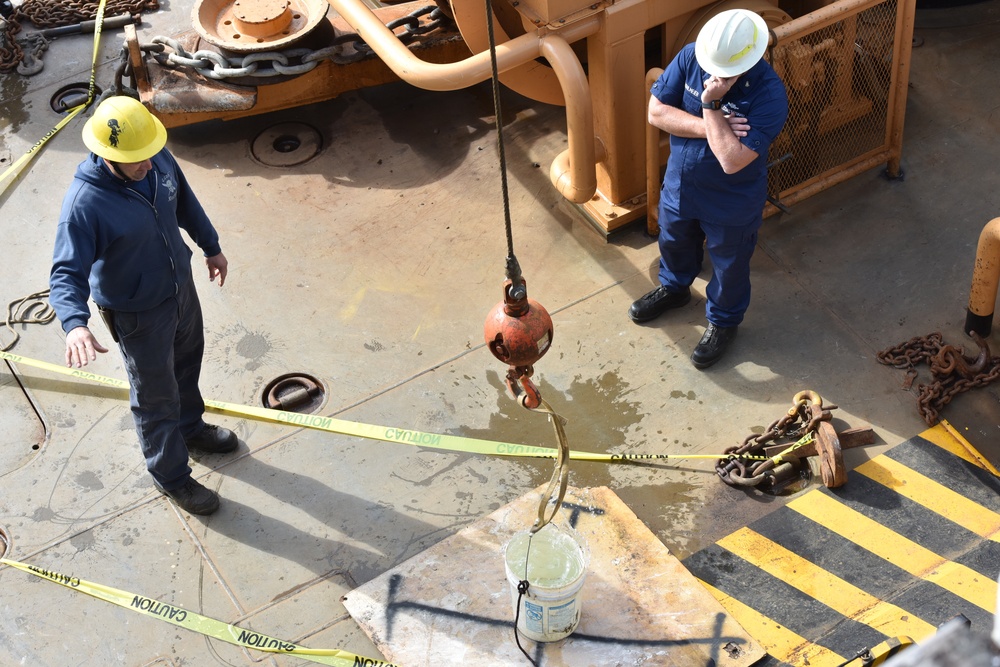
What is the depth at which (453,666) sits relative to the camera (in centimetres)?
406

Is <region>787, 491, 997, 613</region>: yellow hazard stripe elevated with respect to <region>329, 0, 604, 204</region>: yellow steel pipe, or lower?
lower

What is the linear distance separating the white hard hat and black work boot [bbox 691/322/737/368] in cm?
136

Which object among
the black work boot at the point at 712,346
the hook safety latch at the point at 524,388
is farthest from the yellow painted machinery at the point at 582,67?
the hook safety latch at the point at 524,388

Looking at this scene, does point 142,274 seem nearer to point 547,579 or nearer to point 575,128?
point 547,579

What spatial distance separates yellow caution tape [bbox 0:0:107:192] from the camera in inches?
267

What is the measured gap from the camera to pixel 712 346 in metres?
5.22

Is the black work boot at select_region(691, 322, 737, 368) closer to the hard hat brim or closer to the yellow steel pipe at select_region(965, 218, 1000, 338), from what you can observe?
the yellow steel pipe at select_region(965, 218, 1000, 338)

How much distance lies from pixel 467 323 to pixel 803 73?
2.25 meters

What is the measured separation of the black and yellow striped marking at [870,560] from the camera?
4102 millimetres

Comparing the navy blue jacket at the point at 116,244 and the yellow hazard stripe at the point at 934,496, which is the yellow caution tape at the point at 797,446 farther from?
the navy blue jacket at the point at 116,244

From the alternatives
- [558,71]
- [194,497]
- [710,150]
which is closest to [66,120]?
[194,497]

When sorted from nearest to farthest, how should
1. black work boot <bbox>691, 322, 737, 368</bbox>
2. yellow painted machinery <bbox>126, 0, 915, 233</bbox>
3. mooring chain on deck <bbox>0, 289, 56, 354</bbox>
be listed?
black work boot <bbox>691, 322, 737, 368</bbox>
yellow painted machinery <bbox>126, 0, 915, 233</bbox>
mooring chain on deck <bbox>0, 289, 56, 354</bbox>

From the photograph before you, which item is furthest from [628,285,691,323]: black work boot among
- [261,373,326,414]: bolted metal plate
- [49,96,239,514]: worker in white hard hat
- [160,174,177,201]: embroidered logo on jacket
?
[160,174,177,201]: embroidered logo on jacket

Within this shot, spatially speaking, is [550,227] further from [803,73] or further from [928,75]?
[928,75]
